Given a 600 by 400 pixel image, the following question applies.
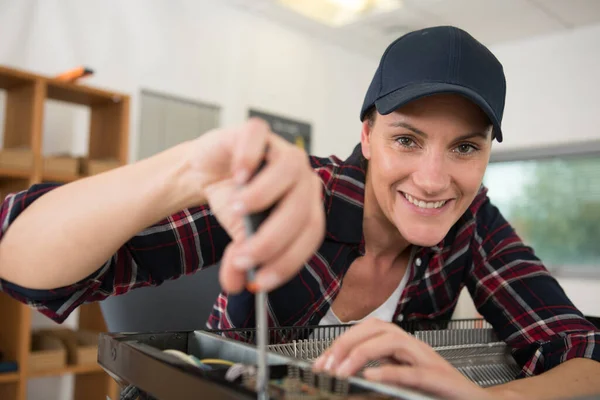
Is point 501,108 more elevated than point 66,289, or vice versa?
point 501,108

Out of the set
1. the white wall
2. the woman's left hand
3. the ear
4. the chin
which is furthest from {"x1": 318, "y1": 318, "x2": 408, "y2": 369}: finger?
the white wall

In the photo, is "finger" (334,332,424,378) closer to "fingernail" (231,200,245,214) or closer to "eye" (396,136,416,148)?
"fingernail" (231,200,245,214)

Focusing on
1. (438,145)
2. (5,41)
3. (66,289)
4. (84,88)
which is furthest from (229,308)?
(5,41)

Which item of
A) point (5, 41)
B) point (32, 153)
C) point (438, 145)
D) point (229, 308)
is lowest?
point (229, 308)

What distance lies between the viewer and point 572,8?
11.2ft

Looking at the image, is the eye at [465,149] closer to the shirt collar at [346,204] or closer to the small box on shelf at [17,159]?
the shirt collar at [346,204]

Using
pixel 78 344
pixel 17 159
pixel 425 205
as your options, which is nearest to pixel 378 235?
pixel 425 205

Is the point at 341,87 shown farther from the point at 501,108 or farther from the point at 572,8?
the point at 501,108

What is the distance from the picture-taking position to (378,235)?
110 cm

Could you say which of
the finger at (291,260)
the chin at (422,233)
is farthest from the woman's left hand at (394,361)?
the chin at (422,233)

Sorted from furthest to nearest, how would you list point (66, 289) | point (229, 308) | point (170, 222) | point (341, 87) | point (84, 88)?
point (341, 87), point (84, 88), point (229, 308), point (170, 222), point (66, 289)

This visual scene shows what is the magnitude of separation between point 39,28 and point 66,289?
8.23ft

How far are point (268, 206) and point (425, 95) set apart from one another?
524 mm

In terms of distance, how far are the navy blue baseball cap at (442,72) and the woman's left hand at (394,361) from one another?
0.42 meters
